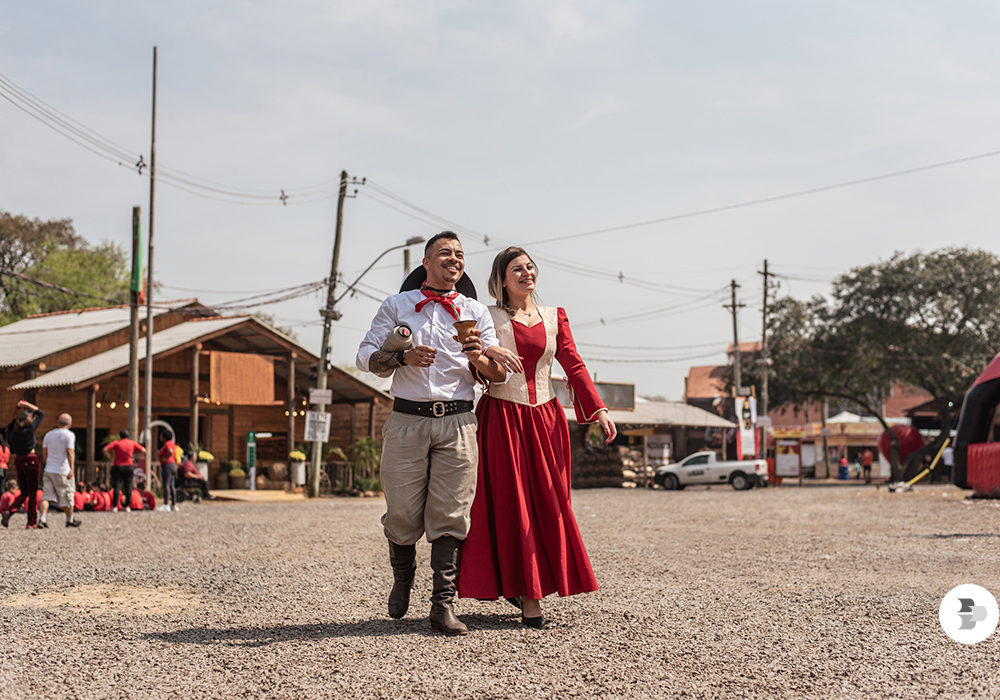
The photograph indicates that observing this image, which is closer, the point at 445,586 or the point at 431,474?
the point at 445,586

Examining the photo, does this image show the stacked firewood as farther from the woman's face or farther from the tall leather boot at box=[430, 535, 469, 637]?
the tall leather boot at box=[430, 535, 469, 637]

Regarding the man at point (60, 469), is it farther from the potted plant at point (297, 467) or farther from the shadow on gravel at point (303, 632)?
the potted plant at point (297, 467)

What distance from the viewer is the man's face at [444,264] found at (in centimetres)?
473

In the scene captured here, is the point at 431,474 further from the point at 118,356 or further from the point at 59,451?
the point at 118,356

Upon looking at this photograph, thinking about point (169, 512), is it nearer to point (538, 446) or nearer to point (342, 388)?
point (342, 388)

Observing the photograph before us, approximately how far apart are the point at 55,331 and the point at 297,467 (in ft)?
31.7

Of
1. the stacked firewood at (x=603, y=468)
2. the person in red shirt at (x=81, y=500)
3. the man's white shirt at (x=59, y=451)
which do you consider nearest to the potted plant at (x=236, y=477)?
the person in red shirt at (x=81, y=500)

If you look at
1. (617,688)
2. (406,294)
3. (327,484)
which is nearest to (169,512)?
(327,484)

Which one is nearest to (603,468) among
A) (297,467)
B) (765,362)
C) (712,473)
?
(712,473)

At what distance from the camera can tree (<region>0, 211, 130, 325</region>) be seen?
154 feet

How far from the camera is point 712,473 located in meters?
34.7

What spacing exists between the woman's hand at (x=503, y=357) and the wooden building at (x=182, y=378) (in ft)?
64.8

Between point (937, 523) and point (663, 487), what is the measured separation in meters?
23.1

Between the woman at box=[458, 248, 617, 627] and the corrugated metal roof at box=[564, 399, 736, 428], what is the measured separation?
90.7 feet
